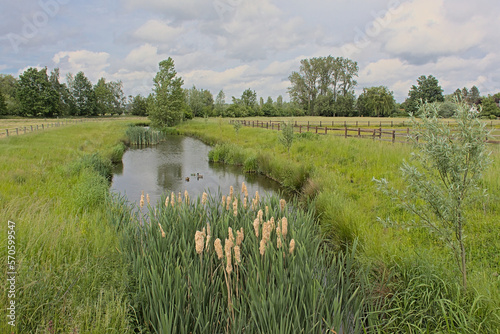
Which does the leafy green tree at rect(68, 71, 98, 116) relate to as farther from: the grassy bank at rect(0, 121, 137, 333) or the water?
the grassy bank at rect(0, 121, 137, 333)

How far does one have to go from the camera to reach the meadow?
328cm

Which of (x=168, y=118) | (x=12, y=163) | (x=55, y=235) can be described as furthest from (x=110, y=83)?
(x=55, y=235)

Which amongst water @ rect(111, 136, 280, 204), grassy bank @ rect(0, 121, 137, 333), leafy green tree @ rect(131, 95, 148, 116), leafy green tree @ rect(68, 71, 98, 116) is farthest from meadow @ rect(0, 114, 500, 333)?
leafy green tree @ rect(131, 95, 148, 116)

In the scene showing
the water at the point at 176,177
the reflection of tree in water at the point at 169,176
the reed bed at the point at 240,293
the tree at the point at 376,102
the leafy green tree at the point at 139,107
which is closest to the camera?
the reed bed at the point at 240,293

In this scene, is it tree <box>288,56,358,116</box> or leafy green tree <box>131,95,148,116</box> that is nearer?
tree <box>288,56,358,116</box>

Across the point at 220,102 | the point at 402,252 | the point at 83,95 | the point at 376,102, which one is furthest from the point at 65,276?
the point at 83,95

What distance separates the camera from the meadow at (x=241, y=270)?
10.7 ft

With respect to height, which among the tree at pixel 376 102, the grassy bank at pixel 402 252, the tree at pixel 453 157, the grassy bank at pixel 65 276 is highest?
the tree at pixel 376 102

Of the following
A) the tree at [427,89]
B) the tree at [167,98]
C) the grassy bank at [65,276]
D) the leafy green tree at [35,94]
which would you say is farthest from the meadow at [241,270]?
the leafy green tree at [35,94]

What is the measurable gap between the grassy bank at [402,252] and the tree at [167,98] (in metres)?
42.6

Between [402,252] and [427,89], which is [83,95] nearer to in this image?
[427,89]

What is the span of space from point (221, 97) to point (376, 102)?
142 ft

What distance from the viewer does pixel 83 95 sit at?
84438 millimetres

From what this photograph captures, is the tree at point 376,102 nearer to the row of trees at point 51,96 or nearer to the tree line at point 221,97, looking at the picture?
the tree line at point 221,97
